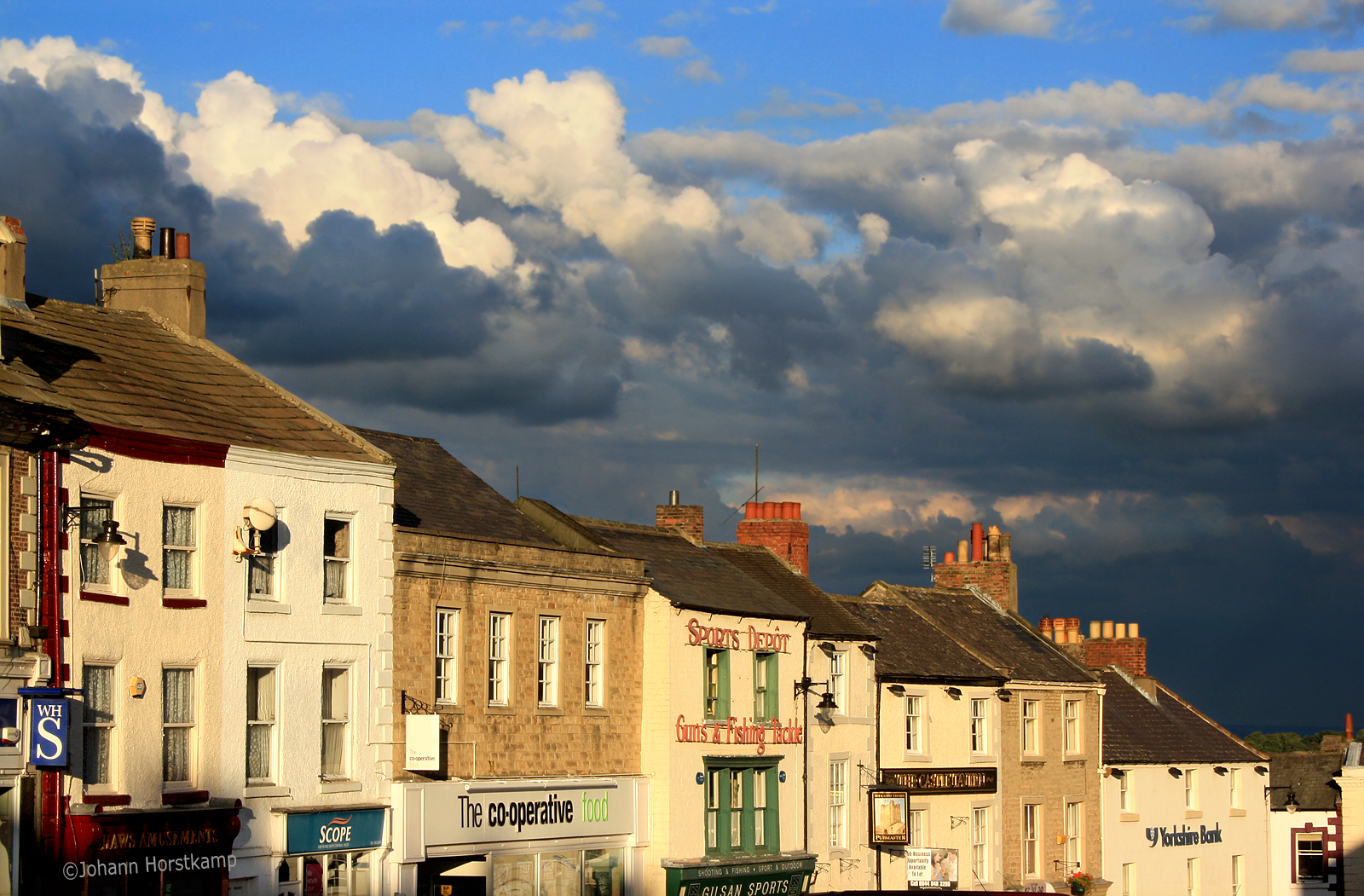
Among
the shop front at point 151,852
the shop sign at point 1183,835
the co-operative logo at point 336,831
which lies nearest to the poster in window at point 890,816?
the shop sign at point 1183,835

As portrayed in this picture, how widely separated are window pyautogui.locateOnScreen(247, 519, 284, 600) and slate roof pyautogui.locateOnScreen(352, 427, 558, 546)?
12.2 feet

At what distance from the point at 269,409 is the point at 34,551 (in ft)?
21.8

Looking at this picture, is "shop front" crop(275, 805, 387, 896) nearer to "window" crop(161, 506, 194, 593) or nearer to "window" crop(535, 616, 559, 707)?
"window" crop(161, 506, 194, 593)

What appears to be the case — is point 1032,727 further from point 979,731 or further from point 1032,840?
point 1032,840

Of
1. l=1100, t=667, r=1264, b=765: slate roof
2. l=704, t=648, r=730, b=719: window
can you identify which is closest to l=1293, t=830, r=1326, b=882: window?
l=1100, t=667, r=1264, b=765: slate roof

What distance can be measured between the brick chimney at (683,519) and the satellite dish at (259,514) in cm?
1755

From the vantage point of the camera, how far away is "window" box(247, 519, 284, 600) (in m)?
28.3

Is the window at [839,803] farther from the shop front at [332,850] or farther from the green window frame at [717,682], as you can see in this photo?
the shop front at [332,850]

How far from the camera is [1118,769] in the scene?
51.8 m

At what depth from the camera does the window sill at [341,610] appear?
2942cm

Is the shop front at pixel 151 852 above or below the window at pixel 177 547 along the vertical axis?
below

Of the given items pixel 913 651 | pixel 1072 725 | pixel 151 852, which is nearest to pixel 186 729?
pixel 151 852

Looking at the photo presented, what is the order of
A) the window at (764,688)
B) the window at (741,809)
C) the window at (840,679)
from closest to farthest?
the window at (741,809)
the window at (764,688)
the window at (840,679)

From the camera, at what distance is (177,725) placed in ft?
87.4
